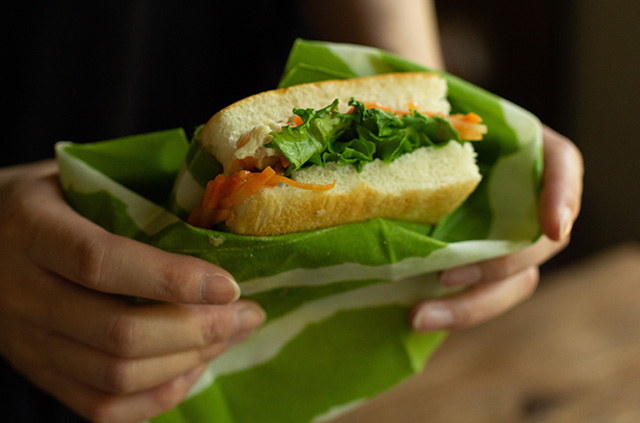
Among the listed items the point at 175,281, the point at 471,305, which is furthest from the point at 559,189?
the point at 175,281

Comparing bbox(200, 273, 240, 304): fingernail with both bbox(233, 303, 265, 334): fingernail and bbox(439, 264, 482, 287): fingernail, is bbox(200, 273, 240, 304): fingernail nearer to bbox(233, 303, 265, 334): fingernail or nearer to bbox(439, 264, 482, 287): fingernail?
bbox(233, 303, 265, 334): fingernail

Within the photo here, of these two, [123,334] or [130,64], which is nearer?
[123,334]

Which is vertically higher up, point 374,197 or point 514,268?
point 374,197

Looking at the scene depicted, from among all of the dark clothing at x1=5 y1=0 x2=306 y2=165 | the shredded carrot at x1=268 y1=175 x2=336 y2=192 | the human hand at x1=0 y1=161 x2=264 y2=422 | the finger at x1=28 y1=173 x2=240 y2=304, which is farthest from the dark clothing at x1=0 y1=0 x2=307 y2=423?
the shredded carrot at x1=268 y1=175 x2=336 y2=192

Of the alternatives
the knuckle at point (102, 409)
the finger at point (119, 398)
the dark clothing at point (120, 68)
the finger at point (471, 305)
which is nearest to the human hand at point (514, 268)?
the finger at point (471, 305)

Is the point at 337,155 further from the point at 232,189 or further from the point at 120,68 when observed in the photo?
the point at 120,68

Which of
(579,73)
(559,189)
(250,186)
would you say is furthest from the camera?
(579,73)

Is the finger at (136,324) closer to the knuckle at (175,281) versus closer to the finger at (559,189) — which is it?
the knuckle at (175,281)
